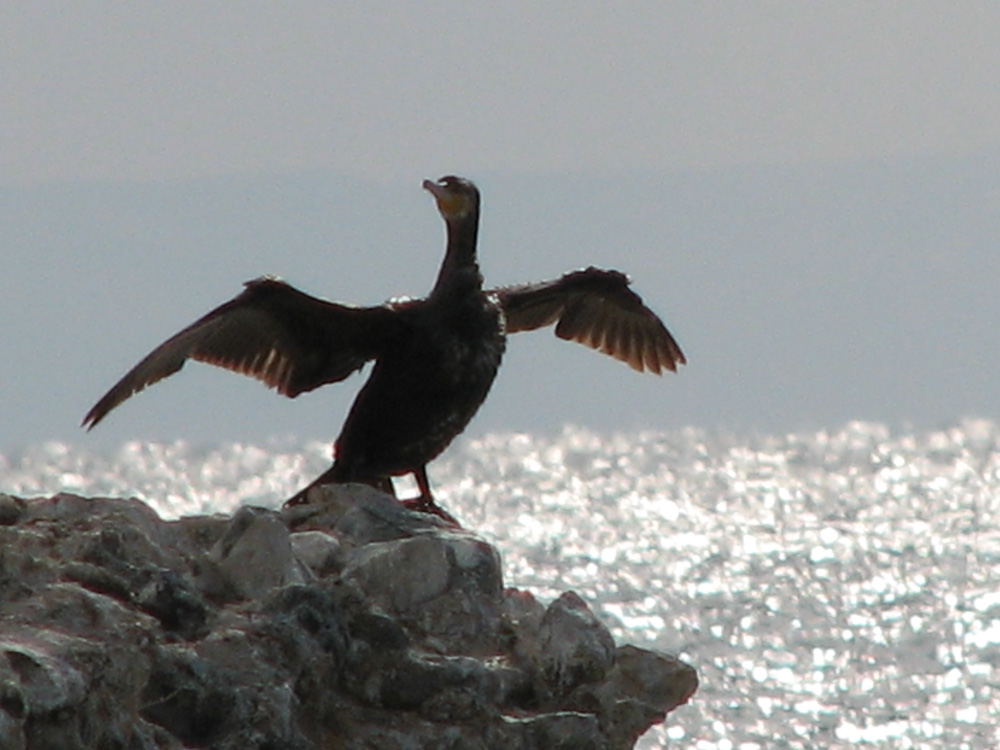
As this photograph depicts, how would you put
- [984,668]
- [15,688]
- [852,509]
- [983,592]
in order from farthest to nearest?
[852,509], [983,592], [984,668], [15,688]

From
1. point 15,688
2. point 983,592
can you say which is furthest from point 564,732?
point 983,592

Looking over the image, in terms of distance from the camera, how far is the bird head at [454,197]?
36.8ft

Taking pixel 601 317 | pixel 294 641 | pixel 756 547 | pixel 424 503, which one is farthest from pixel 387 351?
pixel 756 547

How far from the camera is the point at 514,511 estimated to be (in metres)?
117

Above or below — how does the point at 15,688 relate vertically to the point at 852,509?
below

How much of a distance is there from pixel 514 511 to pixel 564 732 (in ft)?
354

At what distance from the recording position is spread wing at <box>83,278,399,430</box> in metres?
10.9

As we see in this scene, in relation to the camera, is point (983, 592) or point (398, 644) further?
point (983, 592)

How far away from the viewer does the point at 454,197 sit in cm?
1123

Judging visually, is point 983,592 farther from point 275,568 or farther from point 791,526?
point 275,568

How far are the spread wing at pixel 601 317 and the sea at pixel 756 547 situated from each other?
101 inches

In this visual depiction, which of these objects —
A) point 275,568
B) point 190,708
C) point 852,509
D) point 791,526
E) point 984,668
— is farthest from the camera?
point 852,509

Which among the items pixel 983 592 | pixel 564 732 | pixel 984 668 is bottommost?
pixel 564 732

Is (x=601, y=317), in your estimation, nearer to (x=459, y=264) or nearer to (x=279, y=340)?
(x=459, y=264)
